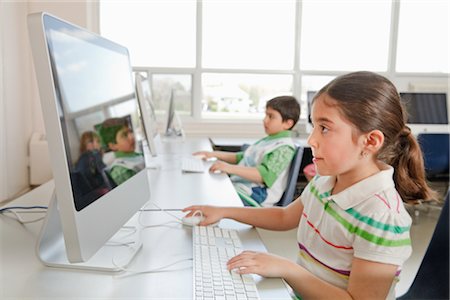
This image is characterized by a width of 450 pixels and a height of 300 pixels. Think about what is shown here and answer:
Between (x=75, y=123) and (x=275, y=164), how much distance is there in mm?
1544

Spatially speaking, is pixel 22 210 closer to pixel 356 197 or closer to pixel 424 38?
pixel 356 197

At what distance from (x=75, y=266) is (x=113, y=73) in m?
0.46

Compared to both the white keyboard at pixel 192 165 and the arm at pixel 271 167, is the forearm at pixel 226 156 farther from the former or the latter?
the arm at pixel 271 167

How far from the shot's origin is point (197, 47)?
185 inches

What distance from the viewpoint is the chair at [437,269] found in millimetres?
1070

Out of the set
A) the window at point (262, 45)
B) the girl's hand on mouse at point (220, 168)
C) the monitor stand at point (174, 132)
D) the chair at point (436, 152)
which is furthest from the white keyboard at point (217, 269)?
the window at point (262, 45)

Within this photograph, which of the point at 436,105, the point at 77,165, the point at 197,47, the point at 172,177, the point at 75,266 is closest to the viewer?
the point at 77,165

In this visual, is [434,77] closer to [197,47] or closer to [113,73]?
[197,47]

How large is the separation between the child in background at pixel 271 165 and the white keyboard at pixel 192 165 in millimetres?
72

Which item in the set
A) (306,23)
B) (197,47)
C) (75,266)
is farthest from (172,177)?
(306,23)

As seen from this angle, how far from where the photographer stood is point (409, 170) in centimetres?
112

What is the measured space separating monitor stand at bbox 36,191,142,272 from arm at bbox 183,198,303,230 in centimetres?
23

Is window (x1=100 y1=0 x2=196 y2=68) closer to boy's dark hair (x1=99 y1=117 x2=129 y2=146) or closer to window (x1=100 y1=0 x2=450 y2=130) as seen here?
window (x1=100 y1=0 x2=450 y2=130)

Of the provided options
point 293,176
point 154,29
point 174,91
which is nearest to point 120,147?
point 293,176
